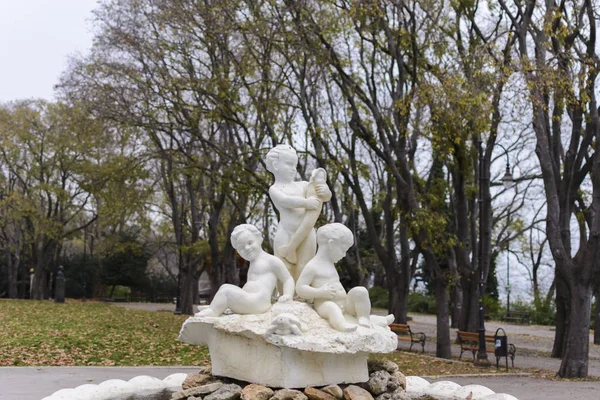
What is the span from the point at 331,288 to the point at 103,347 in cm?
1024

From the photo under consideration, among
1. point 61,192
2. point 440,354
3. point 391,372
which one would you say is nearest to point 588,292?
point 440,354

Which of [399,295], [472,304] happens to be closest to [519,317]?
[472,304]

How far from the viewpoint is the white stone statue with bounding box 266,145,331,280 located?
775cm

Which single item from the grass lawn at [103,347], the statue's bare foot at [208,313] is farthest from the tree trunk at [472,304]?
the statue's bare foot at [208,313]

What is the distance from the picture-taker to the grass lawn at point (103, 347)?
46.4 feet

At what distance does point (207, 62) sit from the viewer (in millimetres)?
24000

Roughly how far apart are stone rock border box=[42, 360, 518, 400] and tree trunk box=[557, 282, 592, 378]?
738 centimetres

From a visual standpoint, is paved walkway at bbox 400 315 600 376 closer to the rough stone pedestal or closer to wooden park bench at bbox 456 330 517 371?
wooden park bench at bbox 456 330 517 371

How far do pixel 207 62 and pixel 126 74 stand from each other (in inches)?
113

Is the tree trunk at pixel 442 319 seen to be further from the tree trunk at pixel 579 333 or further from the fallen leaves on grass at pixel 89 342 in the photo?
the fallen leaves on grass at pixel 89 342

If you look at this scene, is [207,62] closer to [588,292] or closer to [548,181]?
[548,181]

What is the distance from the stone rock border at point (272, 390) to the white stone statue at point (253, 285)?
0.74 m

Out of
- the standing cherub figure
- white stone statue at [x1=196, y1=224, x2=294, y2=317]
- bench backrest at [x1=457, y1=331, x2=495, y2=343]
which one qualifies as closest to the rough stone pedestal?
white stone statue at [x1=196, y1=224, x2=294, y2=317]

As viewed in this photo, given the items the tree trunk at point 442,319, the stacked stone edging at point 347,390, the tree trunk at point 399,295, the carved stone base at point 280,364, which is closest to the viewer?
the stacked stone edging at point 347,390
